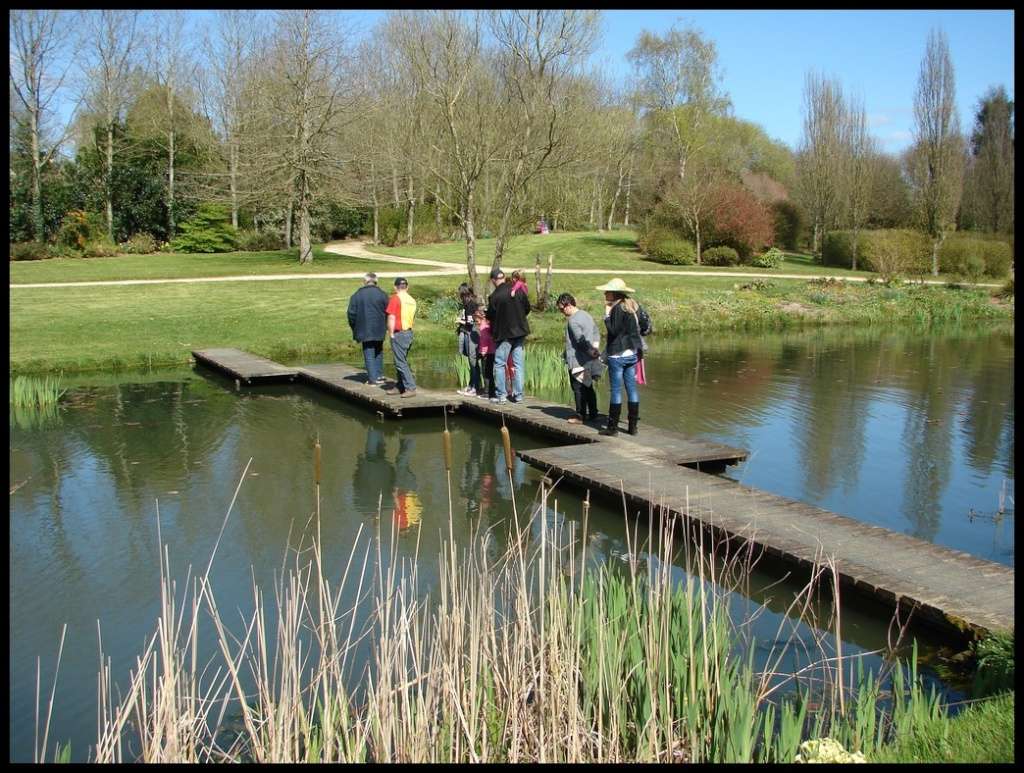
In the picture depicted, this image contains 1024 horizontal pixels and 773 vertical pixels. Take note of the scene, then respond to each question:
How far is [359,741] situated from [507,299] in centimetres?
992

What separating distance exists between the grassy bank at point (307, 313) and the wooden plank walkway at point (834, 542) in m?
12.7

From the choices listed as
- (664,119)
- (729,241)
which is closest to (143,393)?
(729,241)

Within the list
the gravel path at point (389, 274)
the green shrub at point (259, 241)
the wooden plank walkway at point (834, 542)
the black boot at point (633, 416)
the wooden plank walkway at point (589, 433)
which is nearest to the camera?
the wooden plank walkway at point (834, 542)

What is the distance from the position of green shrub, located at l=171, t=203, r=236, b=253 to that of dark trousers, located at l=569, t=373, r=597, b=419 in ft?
112

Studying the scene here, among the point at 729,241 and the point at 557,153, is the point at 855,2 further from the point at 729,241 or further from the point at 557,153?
the point at 729,241

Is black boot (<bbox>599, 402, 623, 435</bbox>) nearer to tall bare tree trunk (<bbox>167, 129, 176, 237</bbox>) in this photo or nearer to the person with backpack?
the person with backpack

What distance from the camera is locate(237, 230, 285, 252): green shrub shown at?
148 ft

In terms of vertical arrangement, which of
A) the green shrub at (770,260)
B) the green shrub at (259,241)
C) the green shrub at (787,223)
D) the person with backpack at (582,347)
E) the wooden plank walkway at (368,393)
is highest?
the green shrub at (787,223)

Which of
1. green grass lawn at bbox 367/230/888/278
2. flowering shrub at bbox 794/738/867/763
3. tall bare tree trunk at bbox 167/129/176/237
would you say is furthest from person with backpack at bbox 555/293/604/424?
tall bare tree trunk at bbox 167/129/176/237

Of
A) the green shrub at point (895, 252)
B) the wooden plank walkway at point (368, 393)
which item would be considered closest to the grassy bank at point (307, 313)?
the green shrub at point (895, 252)

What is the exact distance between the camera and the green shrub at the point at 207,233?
44.2 m

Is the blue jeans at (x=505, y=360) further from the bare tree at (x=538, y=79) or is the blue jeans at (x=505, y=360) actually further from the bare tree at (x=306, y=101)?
the bare tree at (x=306, y=101)

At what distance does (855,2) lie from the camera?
8.81 ft

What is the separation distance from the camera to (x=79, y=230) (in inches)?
1697
